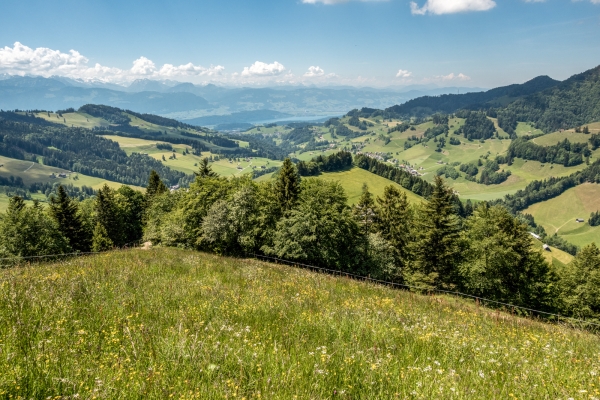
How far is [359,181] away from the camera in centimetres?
17300

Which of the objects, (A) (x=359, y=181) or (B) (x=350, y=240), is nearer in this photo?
(B) (x=350, y=240)

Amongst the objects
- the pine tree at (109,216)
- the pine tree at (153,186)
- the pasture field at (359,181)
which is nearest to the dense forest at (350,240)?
the pine tree at (109,216)

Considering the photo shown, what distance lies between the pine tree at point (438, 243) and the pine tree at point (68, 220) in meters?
66.3

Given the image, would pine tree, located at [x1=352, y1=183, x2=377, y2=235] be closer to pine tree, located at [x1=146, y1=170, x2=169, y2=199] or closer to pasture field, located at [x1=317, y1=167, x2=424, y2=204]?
pine tree, located at [x1=146, y1=170, x2=169, y2=199]

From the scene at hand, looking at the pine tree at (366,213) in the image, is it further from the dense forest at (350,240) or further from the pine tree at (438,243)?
the pine tree at (438,243)

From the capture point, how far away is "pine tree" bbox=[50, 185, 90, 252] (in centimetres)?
6162

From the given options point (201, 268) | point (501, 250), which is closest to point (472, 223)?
point (501, 250)

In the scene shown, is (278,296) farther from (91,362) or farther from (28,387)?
(28,387)

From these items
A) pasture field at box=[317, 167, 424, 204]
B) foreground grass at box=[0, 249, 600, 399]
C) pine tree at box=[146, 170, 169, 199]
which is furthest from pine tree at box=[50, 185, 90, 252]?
pasture field at box=[317, 167, 424, 204]

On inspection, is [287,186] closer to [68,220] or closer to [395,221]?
[395,221]

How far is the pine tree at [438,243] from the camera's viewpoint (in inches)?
1847

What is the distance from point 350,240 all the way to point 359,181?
126 meters

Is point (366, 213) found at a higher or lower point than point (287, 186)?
lower

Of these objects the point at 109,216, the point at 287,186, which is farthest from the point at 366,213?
the point at 109,216
